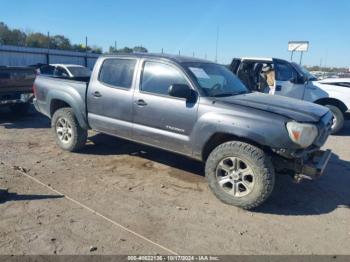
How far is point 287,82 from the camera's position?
30.9ft

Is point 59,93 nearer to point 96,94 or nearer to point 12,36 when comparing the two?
point 96,94

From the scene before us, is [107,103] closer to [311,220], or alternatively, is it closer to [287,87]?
[311,220]

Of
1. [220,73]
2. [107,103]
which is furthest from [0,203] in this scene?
[220,73]

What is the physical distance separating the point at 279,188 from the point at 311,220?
0.98m

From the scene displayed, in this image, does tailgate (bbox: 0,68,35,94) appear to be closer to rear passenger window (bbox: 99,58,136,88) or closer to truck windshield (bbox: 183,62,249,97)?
rear passenger window (bbox: 99,58,136,88)

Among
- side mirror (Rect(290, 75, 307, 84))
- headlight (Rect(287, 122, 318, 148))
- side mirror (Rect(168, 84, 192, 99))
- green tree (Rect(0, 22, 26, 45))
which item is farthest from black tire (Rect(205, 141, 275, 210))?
green tree (Rect(0, 22, 26, 45))

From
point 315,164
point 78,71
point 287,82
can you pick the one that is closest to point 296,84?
point 287,82

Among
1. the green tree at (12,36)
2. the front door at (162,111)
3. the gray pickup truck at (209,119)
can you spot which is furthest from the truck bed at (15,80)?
the green tree at (12,36)

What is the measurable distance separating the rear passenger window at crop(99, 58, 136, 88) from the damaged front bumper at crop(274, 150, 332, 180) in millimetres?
2567

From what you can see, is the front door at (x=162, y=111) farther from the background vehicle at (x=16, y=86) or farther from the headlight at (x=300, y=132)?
the background vehicle at (x=16, y=86)

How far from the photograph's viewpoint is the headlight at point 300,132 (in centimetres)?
397

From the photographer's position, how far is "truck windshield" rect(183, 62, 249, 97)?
15.9ft

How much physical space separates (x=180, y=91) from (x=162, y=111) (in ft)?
1.65

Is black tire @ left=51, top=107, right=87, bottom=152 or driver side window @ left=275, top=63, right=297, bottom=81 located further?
driver side window @ left=275, top=63, right=297, bottom=81
